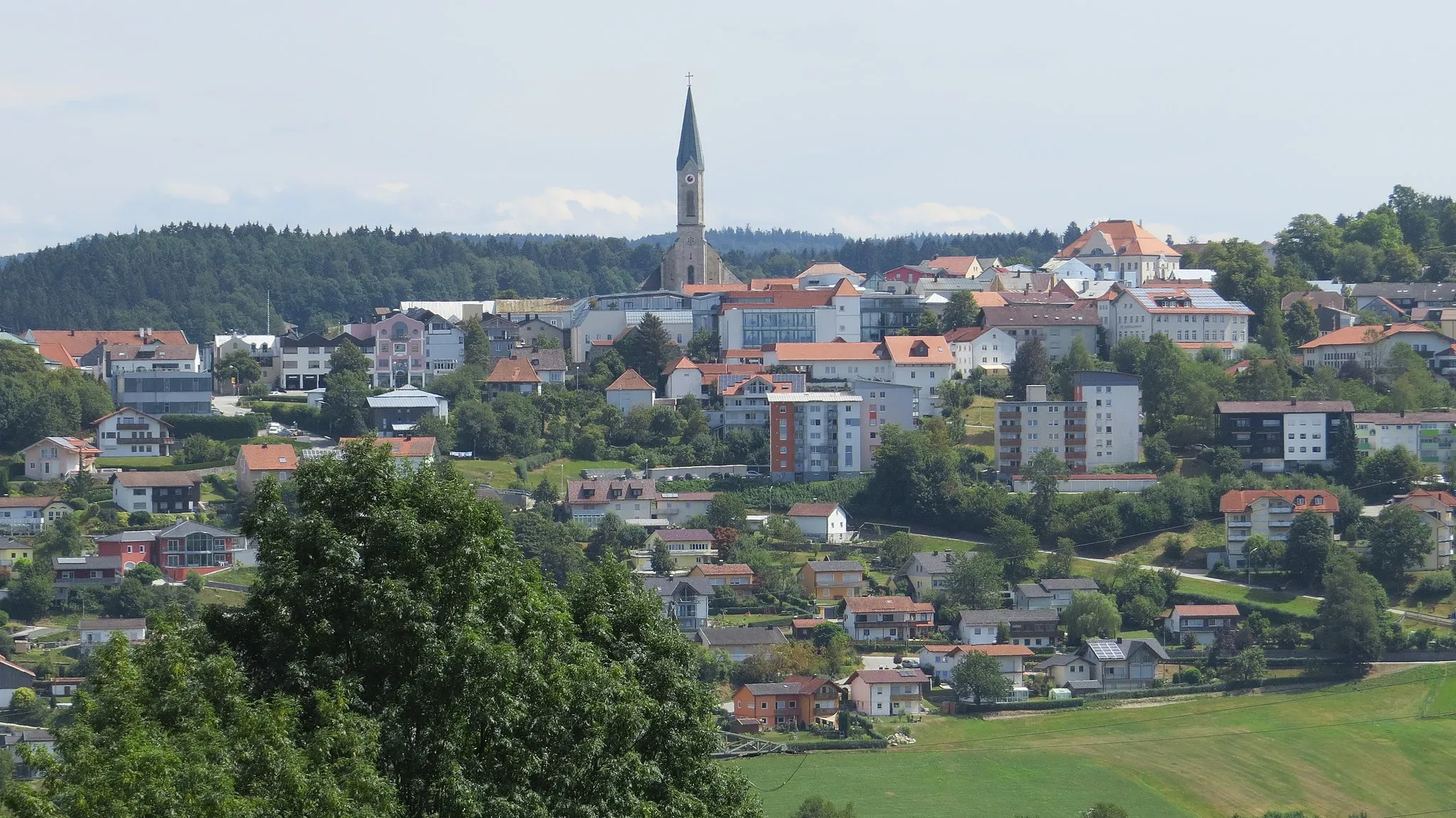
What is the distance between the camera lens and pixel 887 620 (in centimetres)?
4094

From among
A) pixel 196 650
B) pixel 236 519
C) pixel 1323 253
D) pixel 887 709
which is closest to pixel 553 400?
pixel 236 519

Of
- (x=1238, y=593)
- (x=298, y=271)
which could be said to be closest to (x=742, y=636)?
(x=1238, y=593)

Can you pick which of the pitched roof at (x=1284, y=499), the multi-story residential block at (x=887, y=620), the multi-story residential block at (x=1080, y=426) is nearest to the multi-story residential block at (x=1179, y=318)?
the multi-story residential block at (x=1080, y=426)

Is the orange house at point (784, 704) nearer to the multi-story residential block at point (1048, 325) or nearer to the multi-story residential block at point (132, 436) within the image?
the multi-story residential block at point (132, 436)

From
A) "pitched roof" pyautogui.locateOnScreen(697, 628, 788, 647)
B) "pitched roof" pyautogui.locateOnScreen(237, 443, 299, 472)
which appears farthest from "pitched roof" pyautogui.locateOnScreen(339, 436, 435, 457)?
"pitched roof" pyautogui.locateOnScreen(697, 628, 788, 647)

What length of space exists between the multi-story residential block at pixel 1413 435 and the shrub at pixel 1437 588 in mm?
7892

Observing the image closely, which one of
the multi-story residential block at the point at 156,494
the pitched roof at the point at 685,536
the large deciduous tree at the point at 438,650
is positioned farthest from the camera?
the multi-story residential block at the point at 156,494

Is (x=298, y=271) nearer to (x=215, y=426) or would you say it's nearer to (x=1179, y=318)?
(x=215, y=426)

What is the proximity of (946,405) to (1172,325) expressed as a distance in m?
8.29

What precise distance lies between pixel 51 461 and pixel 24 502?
12.2 ft

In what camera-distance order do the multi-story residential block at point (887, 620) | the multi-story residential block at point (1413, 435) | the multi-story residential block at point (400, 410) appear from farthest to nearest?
1. the multi-story residential block at point (400, 410)
2. the multi-story residential block at point (1413, 435)
3. the multi-story residential block at point (887, 620)

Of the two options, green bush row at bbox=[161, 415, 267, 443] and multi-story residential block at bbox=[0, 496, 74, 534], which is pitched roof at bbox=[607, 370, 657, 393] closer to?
green bush row at bbox=[161, 415, 267, 443]

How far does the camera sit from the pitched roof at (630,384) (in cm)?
5456

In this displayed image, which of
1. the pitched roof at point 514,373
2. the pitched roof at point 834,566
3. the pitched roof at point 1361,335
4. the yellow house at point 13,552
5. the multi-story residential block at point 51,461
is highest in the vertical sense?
the pitched roof at point 1361,335
